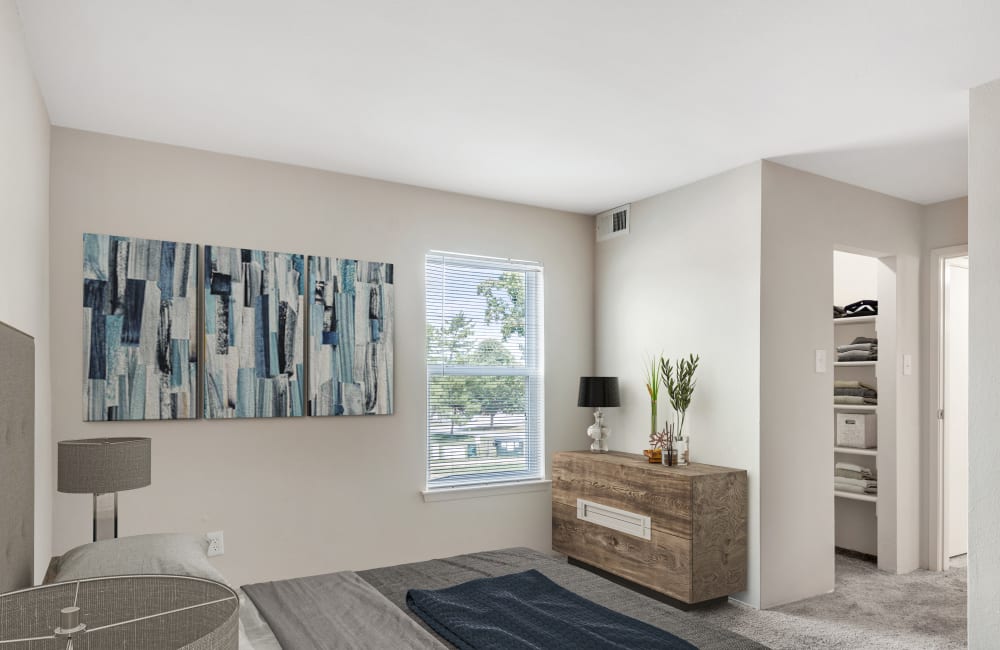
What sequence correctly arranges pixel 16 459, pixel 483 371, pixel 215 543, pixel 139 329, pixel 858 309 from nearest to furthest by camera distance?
pixel 16 459 < pixel 139 329 < pixel 215 543 < pixel 483 371 < pixel 858 309

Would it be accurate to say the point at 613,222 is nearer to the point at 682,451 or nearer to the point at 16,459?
the point at 682,451

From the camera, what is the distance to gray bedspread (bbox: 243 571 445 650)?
1.94m

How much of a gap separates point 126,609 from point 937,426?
5.16m

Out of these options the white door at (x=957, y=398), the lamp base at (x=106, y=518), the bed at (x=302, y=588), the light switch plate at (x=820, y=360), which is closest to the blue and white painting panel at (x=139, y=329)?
the lamp base at (x=106, y=518)

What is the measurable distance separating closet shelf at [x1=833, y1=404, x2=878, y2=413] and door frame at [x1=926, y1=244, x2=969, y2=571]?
37 centimetres

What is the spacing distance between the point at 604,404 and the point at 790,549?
4.76ft

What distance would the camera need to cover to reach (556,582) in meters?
2.50

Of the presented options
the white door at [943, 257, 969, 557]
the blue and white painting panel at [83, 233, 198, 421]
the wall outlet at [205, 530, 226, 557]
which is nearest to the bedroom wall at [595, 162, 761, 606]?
the white door at [943, 257, 969, 557]

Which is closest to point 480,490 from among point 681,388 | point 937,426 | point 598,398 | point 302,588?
point 598,398

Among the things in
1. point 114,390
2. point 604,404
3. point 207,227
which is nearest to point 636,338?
point 604,404

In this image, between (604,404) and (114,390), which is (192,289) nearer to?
(114,390)

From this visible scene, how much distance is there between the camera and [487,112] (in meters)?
3.22

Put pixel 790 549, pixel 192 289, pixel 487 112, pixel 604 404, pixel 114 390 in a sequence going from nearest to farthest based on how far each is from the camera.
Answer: pixel 487 112 < pixel 114 390 < pixel 192 289 < pixel 790 549 < pixel 604 404

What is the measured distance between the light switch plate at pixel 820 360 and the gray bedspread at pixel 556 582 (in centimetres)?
225
